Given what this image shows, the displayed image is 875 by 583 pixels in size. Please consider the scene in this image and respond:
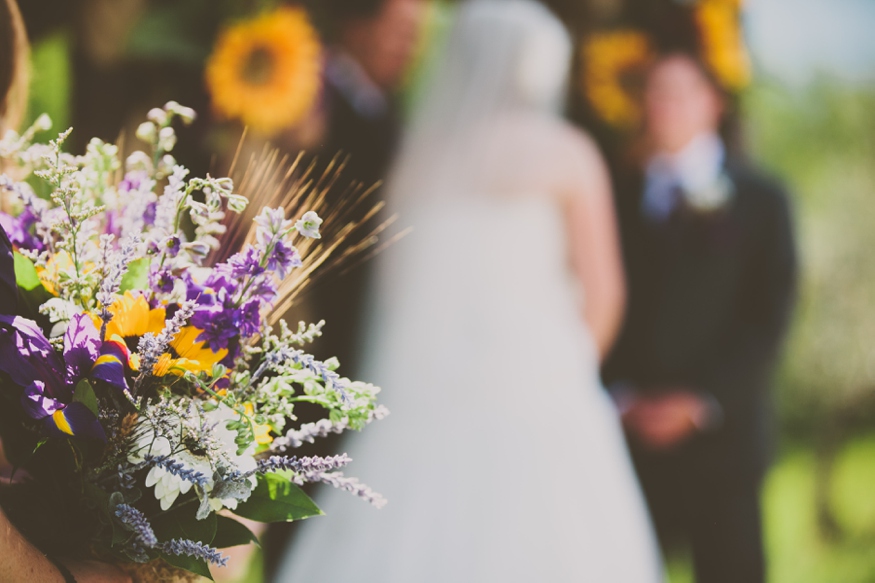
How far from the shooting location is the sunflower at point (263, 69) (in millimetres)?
2131

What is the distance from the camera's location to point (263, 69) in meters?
2.20

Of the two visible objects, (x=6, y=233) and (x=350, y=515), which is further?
(x=350, y=515)

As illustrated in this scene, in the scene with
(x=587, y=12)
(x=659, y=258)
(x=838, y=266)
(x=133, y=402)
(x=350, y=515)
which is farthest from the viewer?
(x=838, y=266)

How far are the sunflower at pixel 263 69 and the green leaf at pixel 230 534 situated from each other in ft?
5.20

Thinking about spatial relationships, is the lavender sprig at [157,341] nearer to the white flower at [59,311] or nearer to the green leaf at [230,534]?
the white flower at [59,311]

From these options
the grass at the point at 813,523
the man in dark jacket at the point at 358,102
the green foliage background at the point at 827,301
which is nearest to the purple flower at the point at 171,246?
the man in dark jacket at the point at 358,102

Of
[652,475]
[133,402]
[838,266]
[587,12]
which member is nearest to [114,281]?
[133,402]

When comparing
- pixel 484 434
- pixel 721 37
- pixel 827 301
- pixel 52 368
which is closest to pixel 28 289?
pixel 52 368

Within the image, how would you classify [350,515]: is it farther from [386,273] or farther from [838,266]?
[838,266]

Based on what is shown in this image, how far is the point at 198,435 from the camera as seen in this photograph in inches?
28.7

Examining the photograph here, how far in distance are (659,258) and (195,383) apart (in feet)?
7.41

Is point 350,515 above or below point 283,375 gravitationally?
below

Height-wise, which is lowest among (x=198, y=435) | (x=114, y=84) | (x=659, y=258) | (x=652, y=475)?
(x=652, y=475)

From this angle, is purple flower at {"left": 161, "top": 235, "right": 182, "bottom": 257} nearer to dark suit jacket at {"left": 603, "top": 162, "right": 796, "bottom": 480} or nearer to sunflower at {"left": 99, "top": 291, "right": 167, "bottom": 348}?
sunflower at {"left": 99, "top": 291, "right": 167, "bottom": 348}
